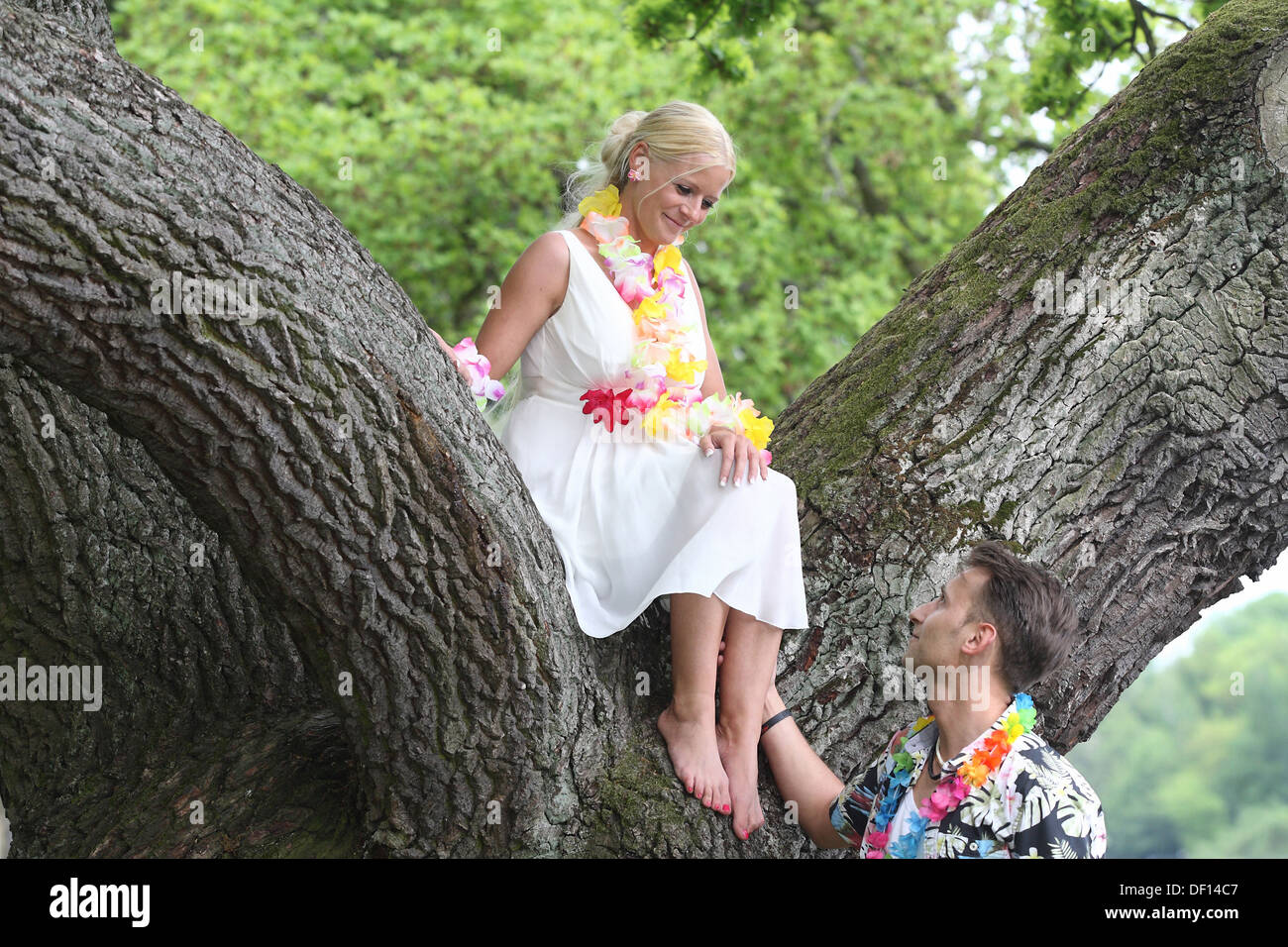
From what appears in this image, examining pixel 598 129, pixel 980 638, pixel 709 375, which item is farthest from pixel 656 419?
pixel 598 129

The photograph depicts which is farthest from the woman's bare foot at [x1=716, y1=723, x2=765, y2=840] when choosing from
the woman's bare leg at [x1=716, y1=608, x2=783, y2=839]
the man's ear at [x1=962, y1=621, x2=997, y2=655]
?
the man's ear at [x1=962, y1=621, x2=997, y2=655]

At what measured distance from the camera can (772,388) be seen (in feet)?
35.0

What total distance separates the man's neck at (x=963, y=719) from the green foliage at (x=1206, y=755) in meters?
30.0

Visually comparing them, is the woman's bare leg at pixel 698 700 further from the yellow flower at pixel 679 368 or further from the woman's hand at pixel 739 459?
the yellow flower at pixel 679 368

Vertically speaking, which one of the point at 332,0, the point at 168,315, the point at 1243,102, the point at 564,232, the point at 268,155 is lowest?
the point at 168,315

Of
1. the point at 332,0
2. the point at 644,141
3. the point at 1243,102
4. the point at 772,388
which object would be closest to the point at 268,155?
the point at 332,0

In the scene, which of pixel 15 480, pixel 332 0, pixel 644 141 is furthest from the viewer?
pixel 332 0

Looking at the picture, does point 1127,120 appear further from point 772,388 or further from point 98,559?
point 772,388

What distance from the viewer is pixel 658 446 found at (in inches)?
122

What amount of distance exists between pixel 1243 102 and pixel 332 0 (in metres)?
9.75

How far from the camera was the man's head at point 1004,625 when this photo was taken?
8.46 ft

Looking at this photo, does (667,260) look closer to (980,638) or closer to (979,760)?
(980,638)
